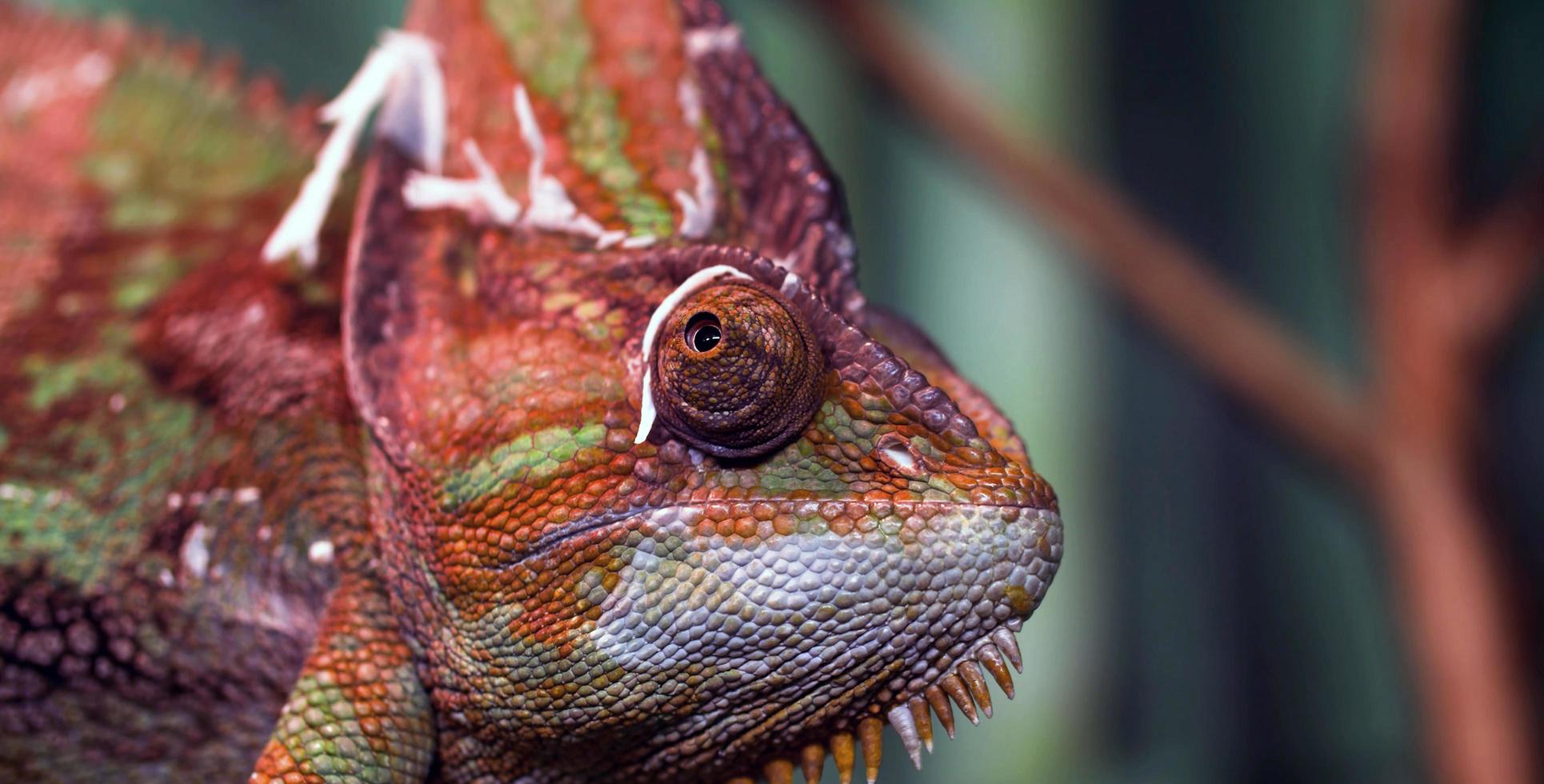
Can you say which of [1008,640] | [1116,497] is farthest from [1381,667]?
[1008,640]

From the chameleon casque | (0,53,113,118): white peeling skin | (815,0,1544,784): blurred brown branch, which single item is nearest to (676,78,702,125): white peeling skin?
the chameleon casque

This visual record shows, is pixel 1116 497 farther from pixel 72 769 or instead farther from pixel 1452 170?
pixel 72 769

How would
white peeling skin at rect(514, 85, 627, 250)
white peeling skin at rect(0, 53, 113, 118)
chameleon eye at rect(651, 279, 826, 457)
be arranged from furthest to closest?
white peeling skin at rect(0, 53, 113, 118) < white peeling skin at rect(514, 85, 627, 250) < chameleon eye at rect(651, 279, 826, 457)

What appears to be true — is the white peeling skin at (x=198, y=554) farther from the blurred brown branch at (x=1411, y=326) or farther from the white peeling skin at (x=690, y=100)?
the blurred brown branch at (x=1411, y=326)

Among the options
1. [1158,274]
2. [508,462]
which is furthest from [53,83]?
[1158,274]

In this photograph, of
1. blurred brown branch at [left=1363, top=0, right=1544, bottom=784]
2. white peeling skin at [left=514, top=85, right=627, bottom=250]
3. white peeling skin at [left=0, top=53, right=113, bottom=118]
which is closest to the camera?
white peeling skin at [left=514, top=85, right=627, bottom=250]

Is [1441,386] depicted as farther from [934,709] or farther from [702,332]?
[702,332]

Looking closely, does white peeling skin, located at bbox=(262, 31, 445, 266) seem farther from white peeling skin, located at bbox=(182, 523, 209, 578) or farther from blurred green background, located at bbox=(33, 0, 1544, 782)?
blurred green background, located at bbox=(33, 0, 1544, 782)

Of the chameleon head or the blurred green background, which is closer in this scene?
the chameleon head

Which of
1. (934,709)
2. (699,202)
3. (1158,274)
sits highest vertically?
(699,202)

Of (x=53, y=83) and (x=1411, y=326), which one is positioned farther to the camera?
(x=1411, y=326)
